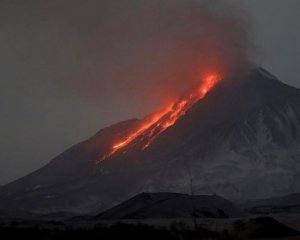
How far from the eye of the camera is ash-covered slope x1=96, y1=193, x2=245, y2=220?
42.6 metres

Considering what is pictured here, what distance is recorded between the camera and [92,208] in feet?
300

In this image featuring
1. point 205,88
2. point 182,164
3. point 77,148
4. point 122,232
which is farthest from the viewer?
point 77,148

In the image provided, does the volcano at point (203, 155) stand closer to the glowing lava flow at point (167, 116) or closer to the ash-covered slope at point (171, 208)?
the glowing lava flow at point (167, 116)

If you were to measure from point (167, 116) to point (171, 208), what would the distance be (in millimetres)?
76817

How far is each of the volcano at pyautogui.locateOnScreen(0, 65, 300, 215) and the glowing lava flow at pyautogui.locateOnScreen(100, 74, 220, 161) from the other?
0.31m

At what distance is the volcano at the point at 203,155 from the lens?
296ft

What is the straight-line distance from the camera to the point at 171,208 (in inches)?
1706

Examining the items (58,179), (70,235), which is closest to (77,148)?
(58,179)

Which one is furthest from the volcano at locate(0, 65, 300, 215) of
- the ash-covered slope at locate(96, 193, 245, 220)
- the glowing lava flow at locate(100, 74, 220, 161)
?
the ash-covered slope at locate(96, 193, 245, 220)

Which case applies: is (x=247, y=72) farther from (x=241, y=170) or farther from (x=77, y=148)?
(x=77, y=148)

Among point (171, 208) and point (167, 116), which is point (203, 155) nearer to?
point (167, 116)

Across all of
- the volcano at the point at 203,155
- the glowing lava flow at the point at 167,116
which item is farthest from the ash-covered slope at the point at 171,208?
the glowing lava flow at the point at 167,116

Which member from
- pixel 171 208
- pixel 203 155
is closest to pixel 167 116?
pixel 203 155

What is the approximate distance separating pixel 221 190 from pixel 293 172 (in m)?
12.0
